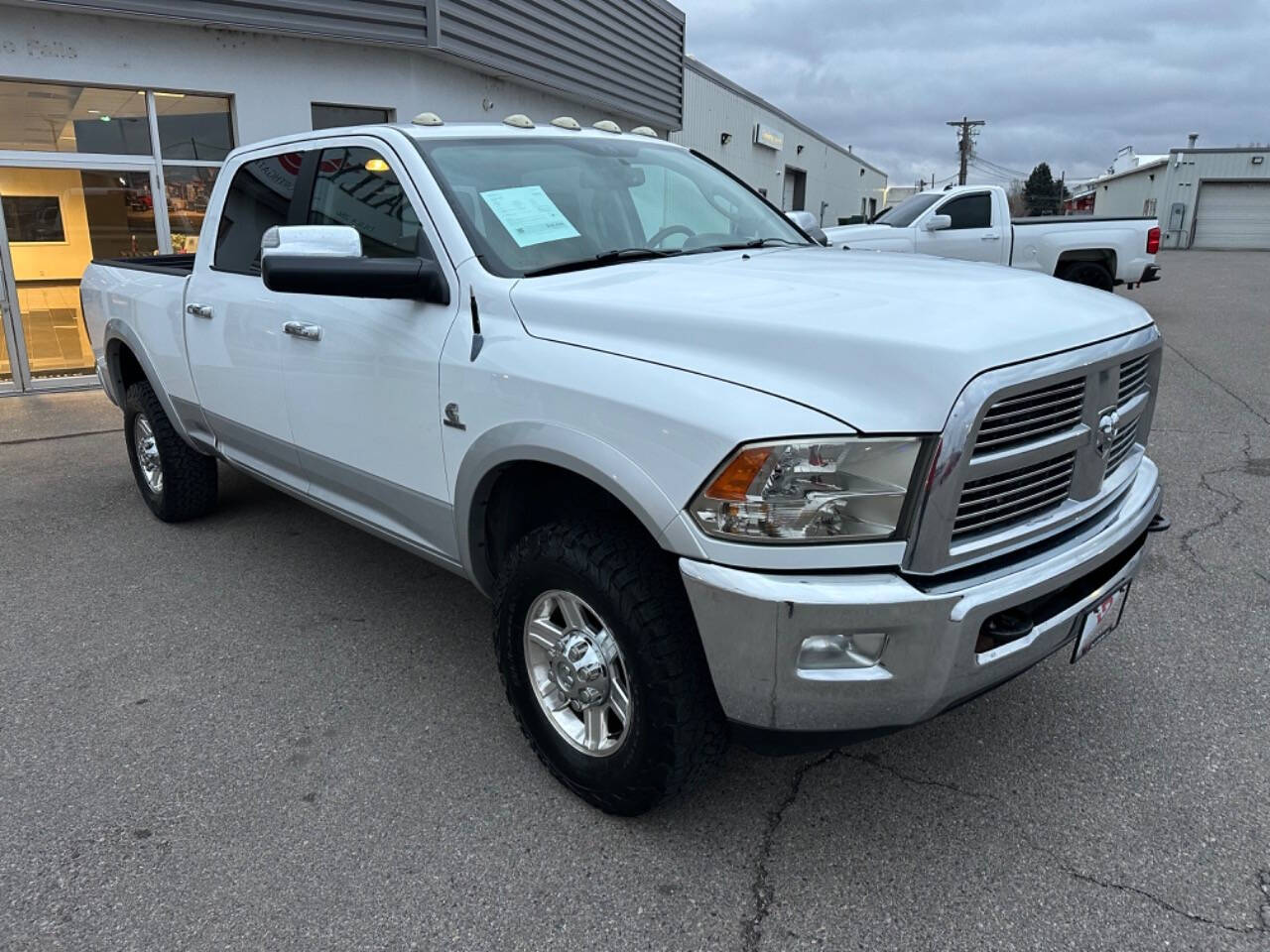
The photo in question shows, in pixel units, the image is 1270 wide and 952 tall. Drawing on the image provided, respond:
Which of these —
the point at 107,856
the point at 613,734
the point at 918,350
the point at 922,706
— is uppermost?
the point at 918,350

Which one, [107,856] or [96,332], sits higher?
[96,332]

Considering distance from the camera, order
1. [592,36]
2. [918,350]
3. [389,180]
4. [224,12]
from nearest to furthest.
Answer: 1. [918,350]
2. [389,180]
3. [224,12]
4. [592,36]

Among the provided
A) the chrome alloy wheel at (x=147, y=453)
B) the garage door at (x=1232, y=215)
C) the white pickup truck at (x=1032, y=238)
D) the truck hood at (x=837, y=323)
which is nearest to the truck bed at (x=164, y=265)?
the chrome alloy wheel at (x=147, y=453)

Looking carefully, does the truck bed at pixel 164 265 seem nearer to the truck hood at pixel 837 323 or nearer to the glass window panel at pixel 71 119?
the truck hood at pixel 837 323

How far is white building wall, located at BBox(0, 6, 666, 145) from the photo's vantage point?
8391 mm

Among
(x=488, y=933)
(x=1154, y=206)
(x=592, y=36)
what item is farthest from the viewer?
(x=1154, y=206)

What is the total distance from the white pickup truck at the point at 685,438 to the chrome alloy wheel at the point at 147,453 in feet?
6.45

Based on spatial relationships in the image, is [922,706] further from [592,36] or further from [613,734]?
[592,36]

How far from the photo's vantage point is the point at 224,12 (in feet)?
29.4

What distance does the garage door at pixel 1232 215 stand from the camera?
131 feet

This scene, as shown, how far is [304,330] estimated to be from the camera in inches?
134

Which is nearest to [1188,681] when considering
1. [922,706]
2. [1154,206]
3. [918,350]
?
[922,706]

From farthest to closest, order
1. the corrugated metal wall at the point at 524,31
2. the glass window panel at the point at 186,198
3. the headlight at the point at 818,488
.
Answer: the glass window panel at the point at 186,198 → the corrugated metal wall at the point at 524,31 → the headlight at the point at 818,488

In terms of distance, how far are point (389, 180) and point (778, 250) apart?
1404 millimetres
